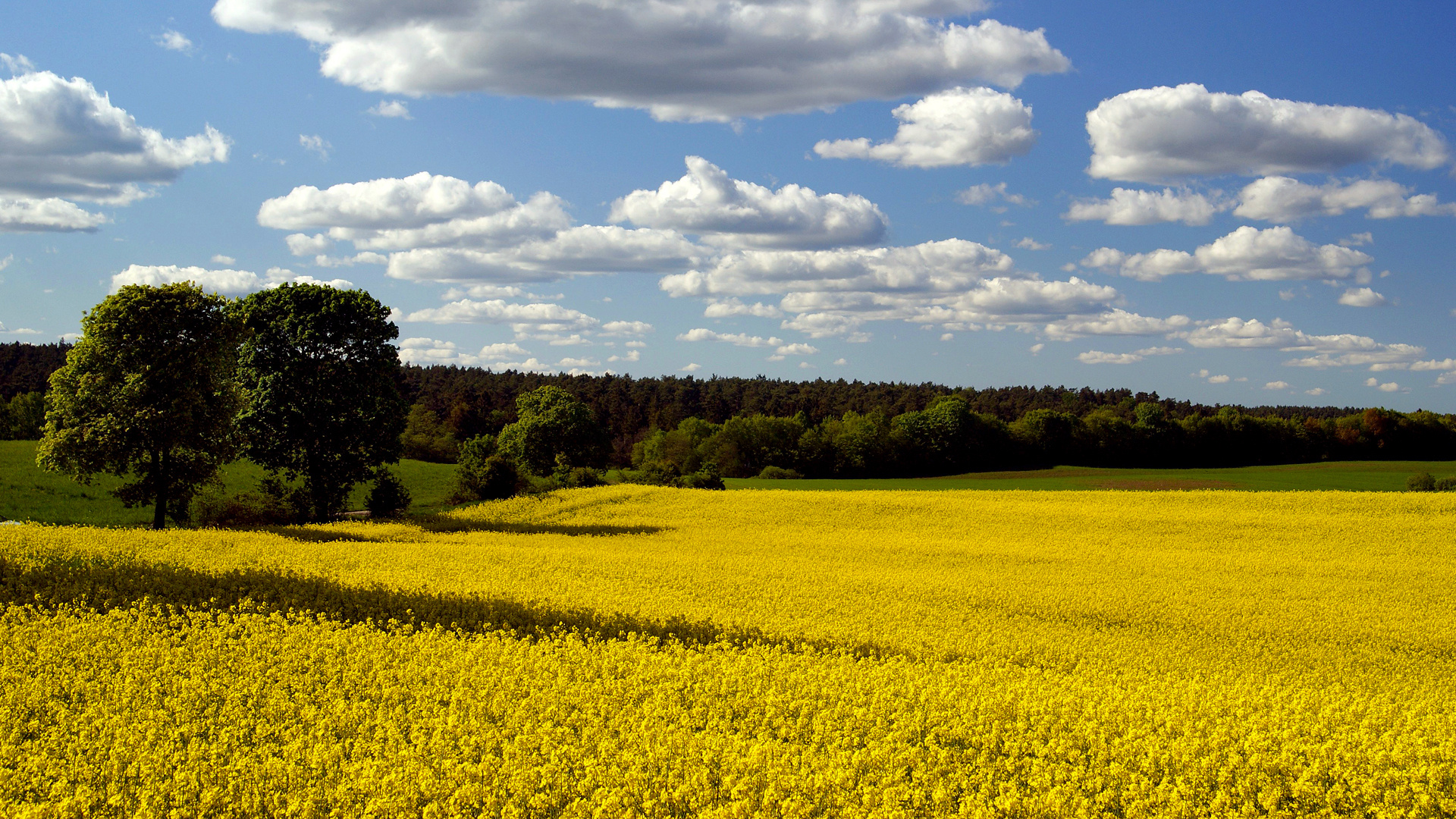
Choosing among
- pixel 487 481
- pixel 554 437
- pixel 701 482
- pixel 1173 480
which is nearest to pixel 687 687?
pixel 487 481

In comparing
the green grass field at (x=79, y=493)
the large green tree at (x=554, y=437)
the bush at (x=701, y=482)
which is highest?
the large green tree at (x=554, y=437)

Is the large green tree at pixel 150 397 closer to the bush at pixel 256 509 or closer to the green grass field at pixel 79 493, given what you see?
the bush at pixel 256 509

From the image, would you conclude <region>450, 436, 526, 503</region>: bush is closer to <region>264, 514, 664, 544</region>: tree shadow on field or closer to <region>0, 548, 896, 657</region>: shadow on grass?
<region>264, 514, 664, 544</region>: tree shadow on field

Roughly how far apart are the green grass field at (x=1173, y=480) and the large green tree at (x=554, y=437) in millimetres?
11013

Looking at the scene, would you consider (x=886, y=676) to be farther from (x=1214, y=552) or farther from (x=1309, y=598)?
(x=1214, y=552)

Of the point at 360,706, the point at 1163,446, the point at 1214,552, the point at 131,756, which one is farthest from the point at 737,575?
the point at 1163,446

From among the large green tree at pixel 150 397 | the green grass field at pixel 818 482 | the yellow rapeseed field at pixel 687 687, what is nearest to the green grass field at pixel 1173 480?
the green grass field at pixel 818 482

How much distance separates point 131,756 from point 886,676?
302 inches

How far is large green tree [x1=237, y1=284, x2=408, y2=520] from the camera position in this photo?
1248 inches

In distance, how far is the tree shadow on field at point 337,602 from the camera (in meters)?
12.9

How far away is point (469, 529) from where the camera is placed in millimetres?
30781

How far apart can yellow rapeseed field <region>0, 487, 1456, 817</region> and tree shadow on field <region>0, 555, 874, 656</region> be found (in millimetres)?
77

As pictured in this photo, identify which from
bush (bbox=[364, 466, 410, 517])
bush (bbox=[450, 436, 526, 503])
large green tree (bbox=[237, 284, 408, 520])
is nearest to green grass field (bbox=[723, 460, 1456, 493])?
bush (bbox=[450, 436, 526, 503])

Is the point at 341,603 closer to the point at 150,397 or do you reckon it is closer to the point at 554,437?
the point at 150,397
